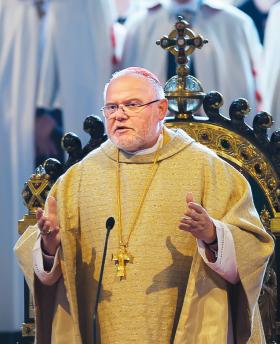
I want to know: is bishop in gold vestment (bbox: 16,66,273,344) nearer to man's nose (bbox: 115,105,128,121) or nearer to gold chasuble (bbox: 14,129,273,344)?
gold chasuble (bbox: 14,129,273,344)

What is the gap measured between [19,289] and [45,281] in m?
3.15

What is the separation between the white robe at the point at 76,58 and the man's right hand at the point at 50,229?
10.4 ft

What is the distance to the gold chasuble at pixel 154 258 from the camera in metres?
5.05

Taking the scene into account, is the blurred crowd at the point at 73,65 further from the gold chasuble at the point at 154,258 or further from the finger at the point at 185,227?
the finger at the point at 185,227

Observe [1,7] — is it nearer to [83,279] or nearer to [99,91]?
[99,91]

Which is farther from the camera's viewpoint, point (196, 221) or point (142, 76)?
point (142, 76)

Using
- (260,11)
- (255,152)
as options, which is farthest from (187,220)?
(260,11)

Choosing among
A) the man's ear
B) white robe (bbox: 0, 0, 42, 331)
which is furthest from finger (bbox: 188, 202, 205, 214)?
white robe (bbox: 0, 0, 42, 331)

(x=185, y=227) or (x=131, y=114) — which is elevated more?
(x=131, y=114)

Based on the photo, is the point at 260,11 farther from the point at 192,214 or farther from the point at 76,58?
the point at 192,214

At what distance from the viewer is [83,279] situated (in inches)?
206

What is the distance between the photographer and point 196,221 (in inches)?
189

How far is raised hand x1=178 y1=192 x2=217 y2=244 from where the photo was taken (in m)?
4.77

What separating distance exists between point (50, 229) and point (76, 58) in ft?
11.2
